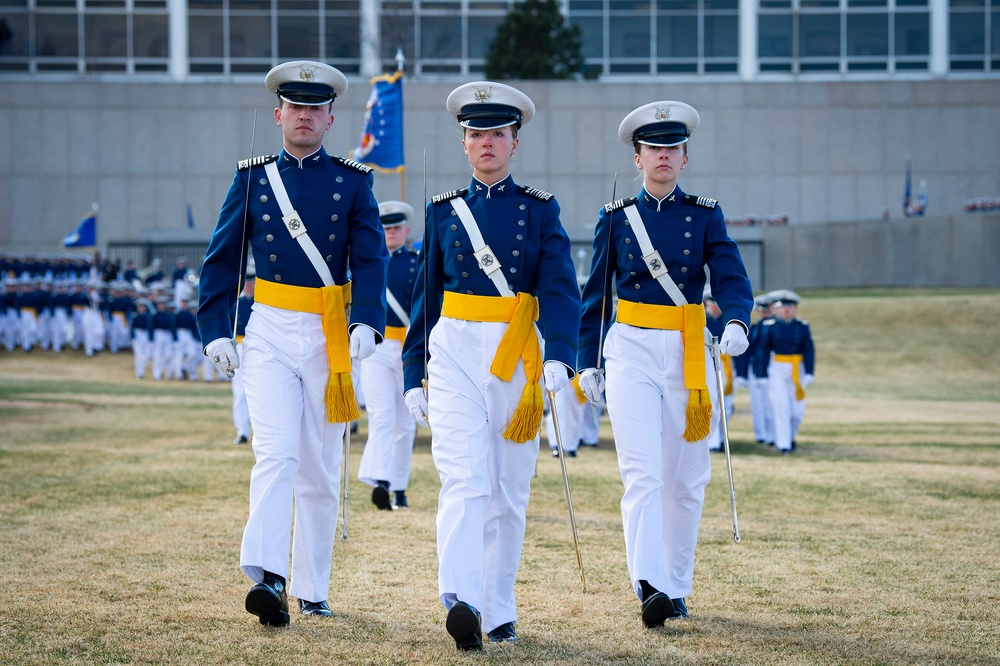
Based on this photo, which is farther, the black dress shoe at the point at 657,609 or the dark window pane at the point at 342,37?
the dark window pane at the point at 342,37

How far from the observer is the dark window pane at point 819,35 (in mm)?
48219

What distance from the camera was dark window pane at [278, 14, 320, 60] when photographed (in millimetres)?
47875

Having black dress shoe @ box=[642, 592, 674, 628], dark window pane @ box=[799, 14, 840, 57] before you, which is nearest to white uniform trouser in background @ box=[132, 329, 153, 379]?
black dress shoe @ box=[642, 592, 674, 628]

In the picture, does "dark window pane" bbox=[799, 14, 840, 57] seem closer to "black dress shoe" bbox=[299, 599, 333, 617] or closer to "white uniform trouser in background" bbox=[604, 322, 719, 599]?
"white uniform trouser in background" bbox=[604, 322, 719, 599]

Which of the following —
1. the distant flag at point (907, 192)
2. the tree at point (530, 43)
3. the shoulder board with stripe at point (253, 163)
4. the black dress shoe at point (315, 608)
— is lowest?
the black dress shoe at point (315, 608)

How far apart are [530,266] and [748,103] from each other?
43.1 metres

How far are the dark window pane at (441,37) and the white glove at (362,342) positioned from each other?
145 ft

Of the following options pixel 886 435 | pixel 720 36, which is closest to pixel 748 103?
pixel 720 36

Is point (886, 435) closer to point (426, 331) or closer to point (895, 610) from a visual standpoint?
point (895, 610)

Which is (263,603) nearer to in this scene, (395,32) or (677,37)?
(395,32)

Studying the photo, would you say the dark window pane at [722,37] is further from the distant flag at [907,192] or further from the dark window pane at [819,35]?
the distant flag at [907,192]

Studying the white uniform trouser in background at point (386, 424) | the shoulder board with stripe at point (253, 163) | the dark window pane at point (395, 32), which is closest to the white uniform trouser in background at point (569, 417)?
the white uniform trouser in background at point (386, 424)

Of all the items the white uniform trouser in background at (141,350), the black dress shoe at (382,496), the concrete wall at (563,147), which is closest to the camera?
the black dress shoe at (382,496)

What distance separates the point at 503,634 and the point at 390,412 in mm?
4532
